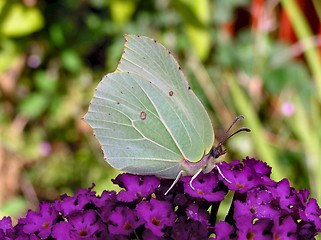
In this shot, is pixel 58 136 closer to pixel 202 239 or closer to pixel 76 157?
pixel 76 157

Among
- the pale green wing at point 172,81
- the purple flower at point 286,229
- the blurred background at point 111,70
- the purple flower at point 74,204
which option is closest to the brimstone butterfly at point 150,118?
the pale green wing at point 172,81

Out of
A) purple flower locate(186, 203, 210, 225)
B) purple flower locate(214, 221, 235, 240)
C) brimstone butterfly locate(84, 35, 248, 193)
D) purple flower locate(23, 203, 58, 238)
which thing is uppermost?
brimstone butterfly locate(84, 35, 248, 193)

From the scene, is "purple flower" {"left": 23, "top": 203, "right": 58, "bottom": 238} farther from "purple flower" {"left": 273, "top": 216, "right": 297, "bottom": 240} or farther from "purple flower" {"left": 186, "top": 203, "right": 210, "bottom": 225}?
"purple flower" {"left": 273, "top": 216, "right": 297, "bottom": 240}

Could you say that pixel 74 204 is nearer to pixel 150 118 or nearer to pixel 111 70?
pixel 150 118

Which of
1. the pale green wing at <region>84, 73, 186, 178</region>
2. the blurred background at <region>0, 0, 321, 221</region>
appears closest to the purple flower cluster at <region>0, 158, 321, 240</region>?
the pale green wing at <region>84, 73, 186, 178</region>

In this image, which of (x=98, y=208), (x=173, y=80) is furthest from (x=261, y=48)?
(x=98, y=208)

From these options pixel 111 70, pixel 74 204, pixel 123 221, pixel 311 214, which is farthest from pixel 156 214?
pixel 111 70
